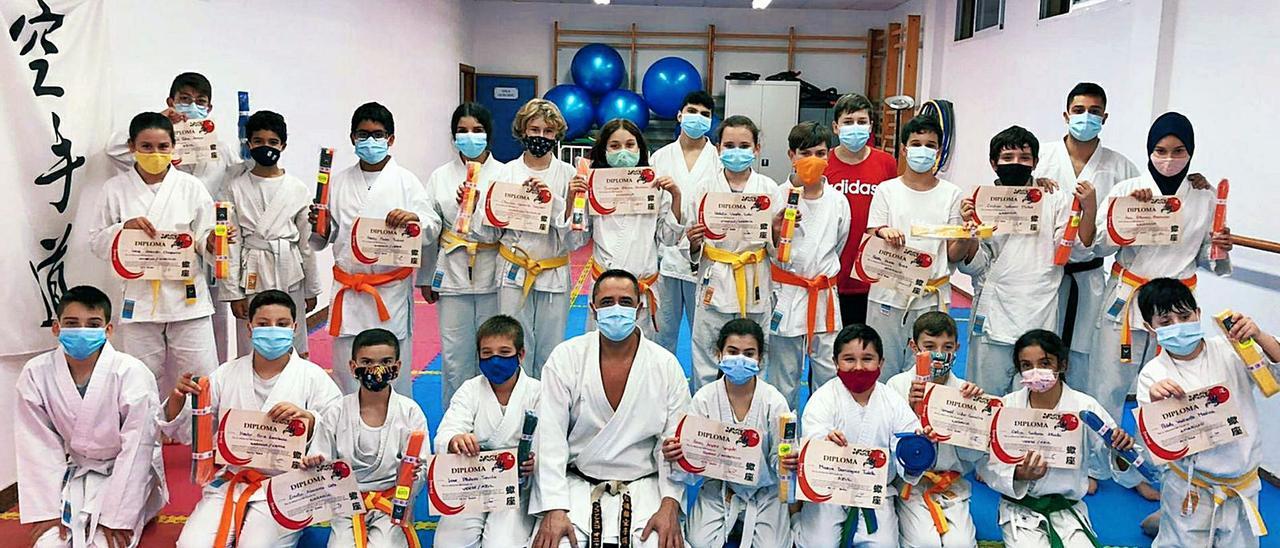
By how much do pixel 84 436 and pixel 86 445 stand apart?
4 centimetres

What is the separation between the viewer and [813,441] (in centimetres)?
339

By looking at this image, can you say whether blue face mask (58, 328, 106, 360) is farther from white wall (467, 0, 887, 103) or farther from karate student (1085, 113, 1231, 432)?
white wall (467, 0, 887, 103)

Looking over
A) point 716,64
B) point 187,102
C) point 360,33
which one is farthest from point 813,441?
point 716,64

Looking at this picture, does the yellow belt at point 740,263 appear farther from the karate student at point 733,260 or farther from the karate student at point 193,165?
the karate student at point 193,165

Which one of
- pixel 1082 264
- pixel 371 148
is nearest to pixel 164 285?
pixel 371 148

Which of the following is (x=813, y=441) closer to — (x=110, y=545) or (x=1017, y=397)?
(x=1017, y=397)

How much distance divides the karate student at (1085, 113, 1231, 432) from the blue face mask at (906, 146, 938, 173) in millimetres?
824

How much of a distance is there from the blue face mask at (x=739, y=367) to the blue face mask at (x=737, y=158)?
1.23 metres

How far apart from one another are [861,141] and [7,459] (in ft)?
14.5

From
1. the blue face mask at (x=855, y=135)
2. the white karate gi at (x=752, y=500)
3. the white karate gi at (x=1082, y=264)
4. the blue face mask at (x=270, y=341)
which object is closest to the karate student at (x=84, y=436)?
the blue face mask at (x=270, y=341)

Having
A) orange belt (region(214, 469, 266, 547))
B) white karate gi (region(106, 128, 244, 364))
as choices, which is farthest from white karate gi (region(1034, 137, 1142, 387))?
white karate gi (region(106, 128, 244, 364))

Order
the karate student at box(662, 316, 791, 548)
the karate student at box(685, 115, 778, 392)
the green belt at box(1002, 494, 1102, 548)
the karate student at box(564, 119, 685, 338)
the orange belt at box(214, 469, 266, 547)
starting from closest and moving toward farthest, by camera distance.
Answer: the orange belt at box(214, 469, 266, 547) < the green belt at box(1002, 494, 1102, 548) < the karate student at box(662, 316, 791, 548) < the karate student at box(685, 115, 778, 392) < the karate student at box(564, 119, 685, 338)

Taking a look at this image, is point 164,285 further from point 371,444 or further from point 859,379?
point 859,379

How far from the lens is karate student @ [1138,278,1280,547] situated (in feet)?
11.4
